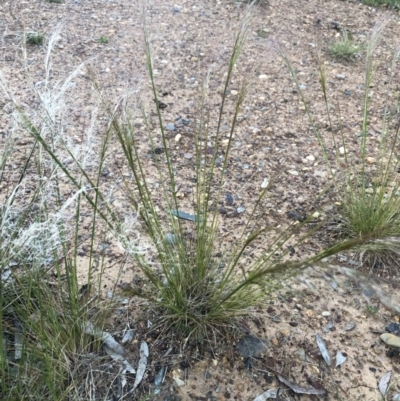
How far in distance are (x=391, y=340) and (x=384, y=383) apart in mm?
174

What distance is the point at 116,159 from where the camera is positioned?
2.56 metres

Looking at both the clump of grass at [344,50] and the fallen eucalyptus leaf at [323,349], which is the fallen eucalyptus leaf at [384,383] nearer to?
the fallen eucalyptus leaf at [323,349]

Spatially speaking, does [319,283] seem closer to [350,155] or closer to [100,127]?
[350,155]

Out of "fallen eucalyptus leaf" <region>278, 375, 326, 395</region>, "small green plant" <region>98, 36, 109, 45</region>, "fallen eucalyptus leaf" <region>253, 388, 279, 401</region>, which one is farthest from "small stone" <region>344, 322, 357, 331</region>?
"small green plant" <region>98, 36, 109, 45</region>

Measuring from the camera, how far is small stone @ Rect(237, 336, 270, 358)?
168cm

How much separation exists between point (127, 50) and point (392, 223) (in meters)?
2.23

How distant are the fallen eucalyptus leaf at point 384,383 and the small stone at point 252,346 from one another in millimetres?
384

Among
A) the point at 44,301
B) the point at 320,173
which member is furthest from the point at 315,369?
the point at 320,173

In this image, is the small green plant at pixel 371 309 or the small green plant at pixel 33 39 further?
the small green plant at pixel 33 39

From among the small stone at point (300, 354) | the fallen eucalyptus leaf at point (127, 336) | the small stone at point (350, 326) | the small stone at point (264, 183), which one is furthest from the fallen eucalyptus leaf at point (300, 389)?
the small stone at point (264, 183)

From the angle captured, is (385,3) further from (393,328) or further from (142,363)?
(142,363)

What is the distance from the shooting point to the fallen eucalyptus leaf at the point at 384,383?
164 cm

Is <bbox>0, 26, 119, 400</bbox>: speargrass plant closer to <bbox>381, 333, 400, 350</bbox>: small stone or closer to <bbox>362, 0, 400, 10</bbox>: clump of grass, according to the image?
<bbox>381, 333, 400, 350</bbox>: small stone

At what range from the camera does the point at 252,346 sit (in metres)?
1.70
